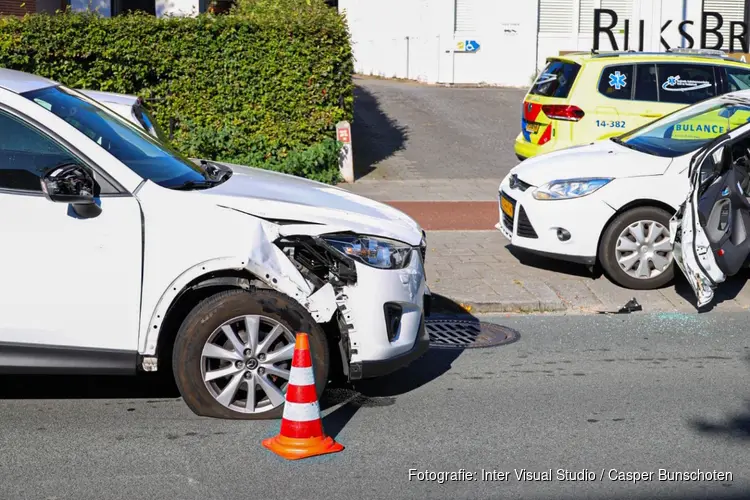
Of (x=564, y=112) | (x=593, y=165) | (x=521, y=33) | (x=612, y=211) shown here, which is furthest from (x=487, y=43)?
(x=612, y=211)

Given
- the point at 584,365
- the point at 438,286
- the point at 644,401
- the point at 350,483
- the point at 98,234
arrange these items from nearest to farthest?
1. the point at 350,483
2. the point at 98,234
3. the point at 644,401
4. the point at 584,365
5. the point at 438,286

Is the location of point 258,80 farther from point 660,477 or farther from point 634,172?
point 660,477

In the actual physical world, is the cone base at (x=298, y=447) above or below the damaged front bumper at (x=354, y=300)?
below

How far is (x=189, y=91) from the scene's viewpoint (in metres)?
14.1

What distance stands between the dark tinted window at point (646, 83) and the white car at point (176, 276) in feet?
25.4

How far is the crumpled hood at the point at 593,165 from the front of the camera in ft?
29.3

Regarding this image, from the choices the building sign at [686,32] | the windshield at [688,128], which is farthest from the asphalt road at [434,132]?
the windshield at [688,128]

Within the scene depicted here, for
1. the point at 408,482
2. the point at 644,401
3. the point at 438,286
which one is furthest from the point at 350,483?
the point at 438,286

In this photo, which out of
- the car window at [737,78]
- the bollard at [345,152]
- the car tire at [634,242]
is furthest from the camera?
the bollard at [345,152]

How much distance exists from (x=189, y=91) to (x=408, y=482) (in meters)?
10.2

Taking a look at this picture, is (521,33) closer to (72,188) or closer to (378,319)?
(378,319)

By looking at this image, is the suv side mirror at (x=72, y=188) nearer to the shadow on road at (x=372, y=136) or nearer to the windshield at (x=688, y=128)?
the windshield at (x=688, y=128)

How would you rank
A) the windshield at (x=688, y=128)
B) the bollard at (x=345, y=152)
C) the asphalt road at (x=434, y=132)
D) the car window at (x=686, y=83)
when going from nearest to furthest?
the windshield at (x=688, y=128) → the car window at (x=686, y=83) → the bollard at (x=345, y=152) → the asphalt road at (x=434, y=132)

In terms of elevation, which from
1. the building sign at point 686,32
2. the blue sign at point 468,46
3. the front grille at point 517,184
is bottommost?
the front grille at point 517,184
